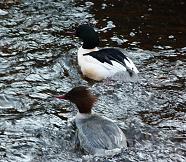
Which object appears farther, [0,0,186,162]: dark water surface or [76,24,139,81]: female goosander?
[76,24,139,81]: female goosander

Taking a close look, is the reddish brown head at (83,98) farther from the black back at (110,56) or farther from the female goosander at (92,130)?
the black back at (110,56)

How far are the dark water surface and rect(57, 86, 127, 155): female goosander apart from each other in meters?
0.13

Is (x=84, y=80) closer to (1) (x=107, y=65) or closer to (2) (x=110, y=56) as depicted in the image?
(1) (x=107, y=65)

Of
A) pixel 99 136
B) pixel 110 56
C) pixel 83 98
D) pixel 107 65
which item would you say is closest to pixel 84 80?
pixel 107 65

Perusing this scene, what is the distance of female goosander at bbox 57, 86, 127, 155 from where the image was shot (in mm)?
6688

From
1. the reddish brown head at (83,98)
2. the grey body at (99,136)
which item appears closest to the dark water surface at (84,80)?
the grey body at (99,136)

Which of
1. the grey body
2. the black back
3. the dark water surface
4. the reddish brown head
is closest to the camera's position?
the grey body

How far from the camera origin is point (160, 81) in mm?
9102

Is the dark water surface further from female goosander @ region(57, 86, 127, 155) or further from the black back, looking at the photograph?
the black back

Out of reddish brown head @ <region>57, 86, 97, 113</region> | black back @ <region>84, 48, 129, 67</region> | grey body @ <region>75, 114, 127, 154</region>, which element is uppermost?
black back @ <region>84, 48, 129, 67</region>

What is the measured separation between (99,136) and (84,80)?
2.84 m

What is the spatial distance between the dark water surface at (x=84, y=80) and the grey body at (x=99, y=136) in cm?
13

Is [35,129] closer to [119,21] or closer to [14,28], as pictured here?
[14,28]

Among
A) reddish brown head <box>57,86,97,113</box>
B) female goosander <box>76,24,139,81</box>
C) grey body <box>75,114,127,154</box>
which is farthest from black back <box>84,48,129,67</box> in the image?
grey body <box>75,114,127,154</box>
